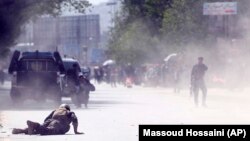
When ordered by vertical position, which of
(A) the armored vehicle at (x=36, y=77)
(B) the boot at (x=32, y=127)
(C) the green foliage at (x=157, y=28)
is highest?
(B) the boot at (x=32, y=127)

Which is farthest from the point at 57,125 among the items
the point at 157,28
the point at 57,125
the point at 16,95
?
the point at 157,28

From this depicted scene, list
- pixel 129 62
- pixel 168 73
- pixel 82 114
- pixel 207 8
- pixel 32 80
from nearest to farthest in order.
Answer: pixel 82 114 → pixel 32 80 → pixel 207 8 → pixel 168 73 → pixel 129 62

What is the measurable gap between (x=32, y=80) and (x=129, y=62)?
54.7 m

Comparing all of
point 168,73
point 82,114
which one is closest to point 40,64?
point 82,114

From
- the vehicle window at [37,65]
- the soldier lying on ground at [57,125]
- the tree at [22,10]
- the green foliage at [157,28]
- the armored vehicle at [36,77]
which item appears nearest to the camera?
the soldier lying on ground at [57,125]

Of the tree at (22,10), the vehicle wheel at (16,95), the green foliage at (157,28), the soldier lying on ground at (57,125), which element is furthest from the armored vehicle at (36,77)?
the green foliage at (157,28)

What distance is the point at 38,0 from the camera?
2121 inches

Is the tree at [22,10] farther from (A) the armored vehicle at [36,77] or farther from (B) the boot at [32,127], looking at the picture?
(B) the boot at [32,127]

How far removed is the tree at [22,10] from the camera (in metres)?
53.3

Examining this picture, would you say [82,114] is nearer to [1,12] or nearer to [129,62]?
[1,12]

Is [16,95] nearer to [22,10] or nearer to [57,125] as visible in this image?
[22,10]

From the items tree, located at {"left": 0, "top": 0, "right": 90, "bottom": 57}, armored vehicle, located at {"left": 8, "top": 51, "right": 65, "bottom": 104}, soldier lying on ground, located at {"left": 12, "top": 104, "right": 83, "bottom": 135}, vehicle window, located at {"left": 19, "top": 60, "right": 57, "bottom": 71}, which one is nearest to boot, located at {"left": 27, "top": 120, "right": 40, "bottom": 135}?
soldier lying on ground, located at {"left": 12, "top": 104, "right": 83, "bottom": 135}

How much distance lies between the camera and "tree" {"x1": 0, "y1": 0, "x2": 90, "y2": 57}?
5334cm

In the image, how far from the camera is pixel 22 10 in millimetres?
55000
